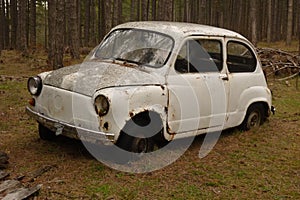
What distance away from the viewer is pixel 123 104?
486 cm

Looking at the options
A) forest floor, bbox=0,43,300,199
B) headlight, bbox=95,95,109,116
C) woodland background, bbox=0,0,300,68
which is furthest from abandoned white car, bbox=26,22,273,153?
woodland background, bbox=0,0,300,68

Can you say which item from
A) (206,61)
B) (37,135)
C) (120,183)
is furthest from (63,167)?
(206,61)

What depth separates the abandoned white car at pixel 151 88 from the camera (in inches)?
195

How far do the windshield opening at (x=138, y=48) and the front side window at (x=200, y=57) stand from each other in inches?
9.7

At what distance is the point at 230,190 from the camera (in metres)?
4.70

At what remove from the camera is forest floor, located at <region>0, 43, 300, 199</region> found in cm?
454

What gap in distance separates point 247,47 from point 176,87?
7.10 feet

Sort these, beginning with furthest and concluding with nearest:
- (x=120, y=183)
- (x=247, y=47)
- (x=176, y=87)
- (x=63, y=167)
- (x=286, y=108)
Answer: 1. (x=286, y=108)
2. (x=247, y=47)
3. (x=176, y=87)
4. (x=63, y=167)
5. (x=120, y=183)

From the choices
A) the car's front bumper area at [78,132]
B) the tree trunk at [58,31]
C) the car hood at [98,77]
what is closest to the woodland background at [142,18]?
the tree trunk at [58,31]

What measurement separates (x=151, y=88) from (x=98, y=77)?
0.73 meters

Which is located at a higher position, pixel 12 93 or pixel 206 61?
pixel 206 61

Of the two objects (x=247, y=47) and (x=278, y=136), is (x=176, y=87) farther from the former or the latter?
(x=278, y=136)

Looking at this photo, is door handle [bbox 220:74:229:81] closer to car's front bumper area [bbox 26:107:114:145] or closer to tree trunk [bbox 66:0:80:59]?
car's front bumper area [bbox 26:107:114:145]

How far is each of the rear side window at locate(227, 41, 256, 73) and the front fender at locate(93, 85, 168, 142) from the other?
6.60 feet
